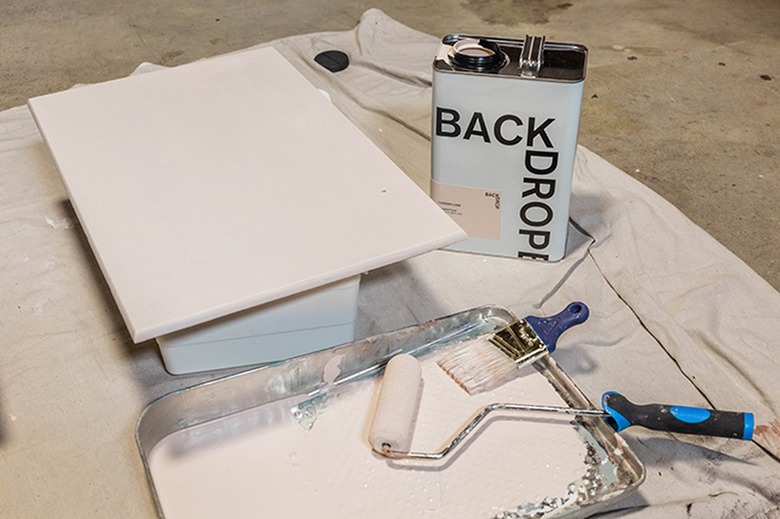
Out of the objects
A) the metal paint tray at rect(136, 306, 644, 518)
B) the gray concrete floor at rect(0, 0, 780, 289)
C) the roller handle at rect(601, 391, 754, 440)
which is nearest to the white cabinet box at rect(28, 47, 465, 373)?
the metal paint tray at rect(136, 306, 644, 518)

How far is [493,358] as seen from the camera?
3.07 ft

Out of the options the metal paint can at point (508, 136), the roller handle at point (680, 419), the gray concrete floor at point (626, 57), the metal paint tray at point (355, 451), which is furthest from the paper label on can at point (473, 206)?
the gray concrete floor at point (626, 57)

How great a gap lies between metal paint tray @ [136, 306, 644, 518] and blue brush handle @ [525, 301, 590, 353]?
3cm

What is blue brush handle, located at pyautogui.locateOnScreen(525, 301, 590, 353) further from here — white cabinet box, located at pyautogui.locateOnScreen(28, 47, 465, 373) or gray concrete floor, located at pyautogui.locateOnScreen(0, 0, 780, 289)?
gray concrete floor, located at pyautogui.locateOnScreen(0, 0, 780, 289)

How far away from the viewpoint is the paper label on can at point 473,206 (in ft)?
3.62

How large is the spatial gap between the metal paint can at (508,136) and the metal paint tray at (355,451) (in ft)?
0.81

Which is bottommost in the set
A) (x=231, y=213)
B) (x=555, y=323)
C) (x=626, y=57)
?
(x=626, y=57)

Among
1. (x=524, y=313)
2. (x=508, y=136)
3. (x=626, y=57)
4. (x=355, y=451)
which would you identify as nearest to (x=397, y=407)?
(x=355, y=451)

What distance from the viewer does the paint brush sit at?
920mm

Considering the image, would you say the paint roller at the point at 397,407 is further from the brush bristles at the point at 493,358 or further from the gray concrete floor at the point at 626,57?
the gray concrete floor at the point at 626,57

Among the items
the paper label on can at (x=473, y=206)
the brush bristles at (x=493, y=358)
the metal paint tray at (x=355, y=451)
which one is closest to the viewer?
the metal paint tray at (x=355, y=451)

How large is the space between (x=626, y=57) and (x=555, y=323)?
4.18 ft

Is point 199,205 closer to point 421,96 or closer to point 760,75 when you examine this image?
point 421,96

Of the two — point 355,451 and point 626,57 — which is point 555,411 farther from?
point 626,57
